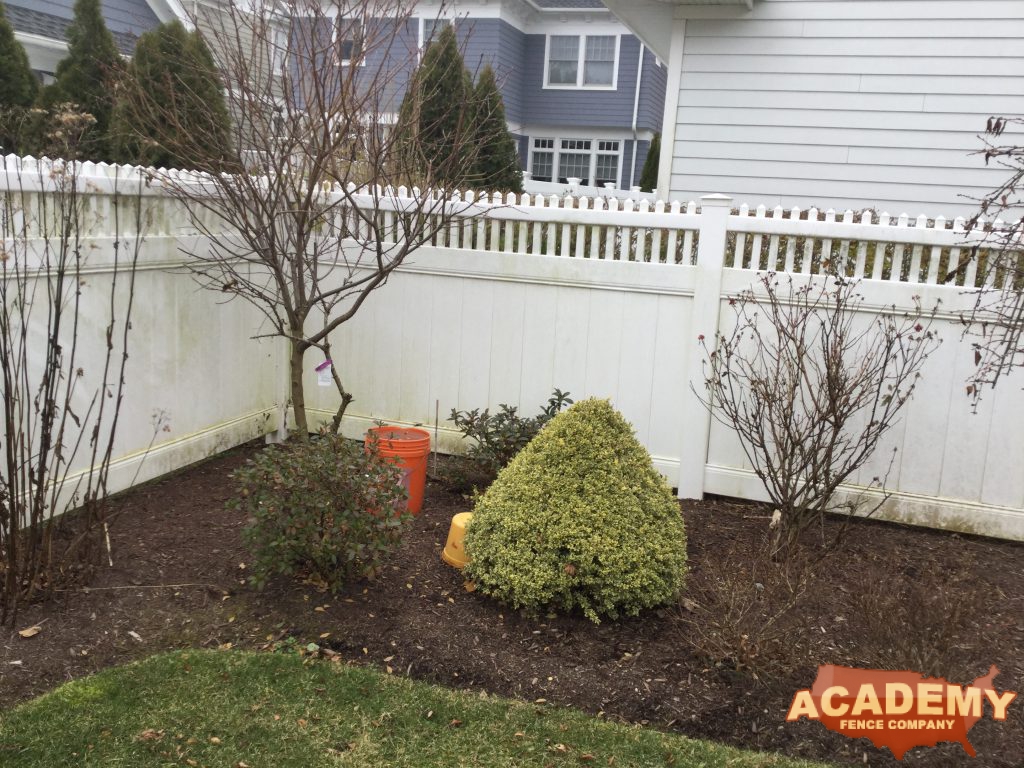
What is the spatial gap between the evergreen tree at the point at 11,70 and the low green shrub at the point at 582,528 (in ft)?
27.3

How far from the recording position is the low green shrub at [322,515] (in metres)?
3.91

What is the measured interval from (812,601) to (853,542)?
1062 millimetres

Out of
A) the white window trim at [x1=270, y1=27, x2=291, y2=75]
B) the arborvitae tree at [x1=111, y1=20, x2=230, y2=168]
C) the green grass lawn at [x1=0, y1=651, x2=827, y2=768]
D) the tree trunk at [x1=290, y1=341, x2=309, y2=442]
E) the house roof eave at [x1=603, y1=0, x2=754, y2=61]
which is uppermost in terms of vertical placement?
the house roof eave at [x1=603, y1=0, x2=754, y2=61]

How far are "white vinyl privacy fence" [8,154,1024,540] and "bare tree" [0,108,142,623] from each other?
0.20m

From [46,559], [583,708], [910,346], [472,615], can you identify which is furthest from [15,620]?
[910,346]

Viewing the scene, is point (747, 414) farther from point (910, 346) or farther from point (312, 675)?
point (312, 675)

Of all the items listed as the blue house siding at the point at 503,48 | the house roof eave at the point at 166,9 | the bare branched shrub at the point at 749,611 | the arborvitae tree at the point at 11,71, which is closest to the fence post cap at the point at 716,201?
the bare branched shrub at the point at 749,611

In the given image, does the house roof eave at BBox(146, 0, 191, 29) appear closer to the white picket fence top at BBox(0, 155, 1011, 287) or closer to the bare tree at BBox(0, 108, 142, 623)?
the white picket fence top at BBox(0, 155, 1011, 287)

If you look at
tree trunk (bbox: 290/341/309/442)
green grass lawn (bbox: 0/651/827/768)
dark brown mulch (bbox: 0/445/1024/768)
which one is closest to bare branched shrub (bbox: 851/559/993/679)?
dark brown mulch (bbox: 0/445/1024/768)

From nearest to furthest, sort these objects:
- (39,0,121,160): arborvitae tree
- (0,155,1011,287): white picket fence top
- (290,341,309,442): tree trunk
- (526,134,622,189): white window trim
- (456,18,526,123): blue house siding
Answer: (0,155,1011,287): white picket fence top, (290,341,309,442): tree trunk, (39,0,121,160): arborvitae tree, (456,18,526,123): blue house siding, (526,134,622,189): white window trim

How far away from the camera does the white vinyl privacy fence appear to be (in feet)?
16.8

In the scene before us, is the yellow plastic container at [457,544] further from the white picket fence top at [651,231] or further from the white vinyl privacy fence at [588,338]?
the white picket fence top at [651,231]

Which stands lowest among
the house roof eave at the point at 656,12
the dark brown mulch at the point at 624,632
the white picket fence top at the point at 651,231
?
the dark brown mulch at the point at 624,632

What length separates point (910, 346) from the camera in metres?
5.13
